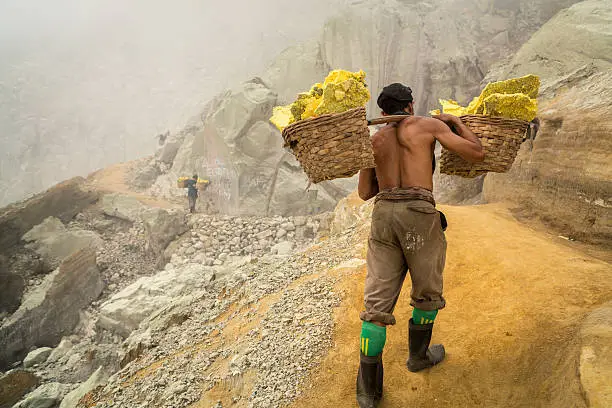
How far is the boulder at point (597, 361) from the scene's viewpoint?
60.7 inches

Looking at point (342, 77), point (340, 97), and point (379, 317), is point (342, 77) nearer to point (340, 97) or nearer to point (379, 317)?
point (340, 97)

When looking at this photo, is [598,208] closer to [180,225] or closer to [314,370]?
[314,370]

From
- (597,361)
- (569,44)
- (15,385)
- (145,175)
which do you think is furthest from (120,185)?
(597,361)

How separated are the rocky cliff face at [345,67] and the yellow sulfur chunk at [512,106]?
1123 cm

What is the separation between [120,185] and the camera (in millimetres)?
17000

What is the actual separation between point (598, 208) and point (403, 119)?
12.2 feet

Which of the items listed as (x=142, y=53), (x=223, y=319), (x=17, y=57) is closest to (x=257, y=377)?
(x=223, y=319)

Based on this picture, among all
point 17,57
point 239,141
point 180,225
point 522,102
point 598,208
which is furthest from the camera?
point 17,57

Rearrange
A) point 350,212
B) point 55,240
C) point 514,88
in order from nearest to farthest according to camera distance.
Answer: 1. point 514,88
2. point 350,212
3. point 55,240

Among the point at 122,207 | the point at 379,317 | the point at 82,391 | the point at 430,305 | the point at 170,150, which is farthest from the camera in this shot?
the point at 170,150

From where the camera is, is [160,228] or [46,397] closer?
[46,397]

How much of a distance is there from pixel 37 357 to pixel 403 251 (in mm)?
8625

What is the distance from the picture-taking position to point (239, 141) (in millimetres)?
14805

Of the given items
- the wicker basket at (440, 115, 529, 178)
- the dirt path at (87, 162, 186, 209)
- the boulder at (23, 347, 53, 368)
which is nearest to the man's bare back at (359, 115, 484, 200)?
the wicker basket at (440, 115, 529, 178)
